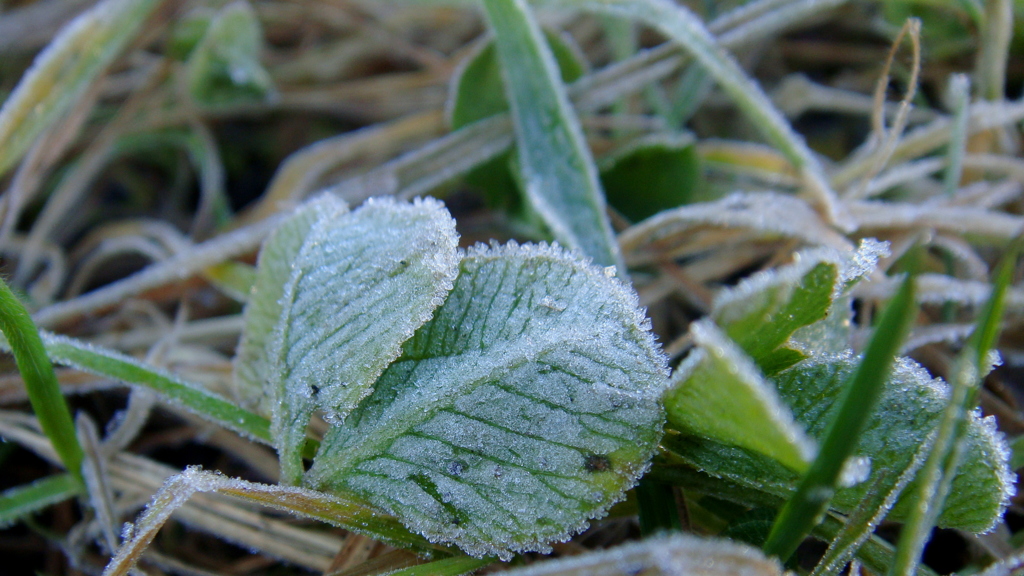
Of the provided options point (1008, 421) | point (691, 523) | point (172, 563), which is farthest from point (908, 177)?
point (172, 563)

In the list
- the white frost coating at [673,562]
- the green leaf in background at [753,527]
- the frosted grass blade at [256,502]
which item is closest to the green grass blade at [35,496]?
the frosted grass blade at [256,502]

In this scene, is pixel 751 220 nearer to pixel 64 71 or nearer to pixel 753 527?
pixel 753 527

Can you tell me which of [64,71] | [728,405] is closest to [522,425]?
[728,405]

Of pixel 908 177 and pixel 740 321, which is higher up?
pixel 908 177

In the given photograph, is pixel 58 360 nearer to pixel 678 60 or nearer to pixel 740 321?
pixel 740 321

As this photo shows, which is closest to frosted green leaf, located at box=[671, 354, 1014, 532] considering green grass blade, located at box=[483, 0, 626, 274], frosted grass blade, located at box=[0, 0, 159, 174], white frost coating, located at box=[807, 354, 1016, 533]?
white frost coating, located at box=[807, 354, 1016, 533]

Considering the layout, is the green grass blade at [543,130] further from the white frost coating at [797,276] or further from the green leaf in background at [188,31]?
the green leaf in background at [188,31]
